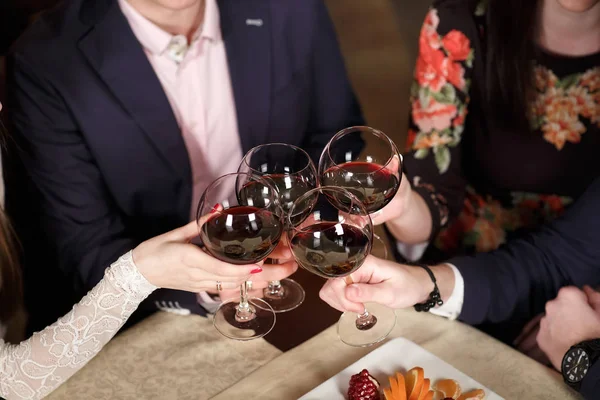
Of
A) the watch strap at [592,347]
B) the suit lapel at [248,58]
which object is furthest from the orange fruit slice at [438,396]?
the suit lapel at [248,58]

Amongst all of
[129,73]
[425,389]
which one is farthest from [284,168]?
[129,73]

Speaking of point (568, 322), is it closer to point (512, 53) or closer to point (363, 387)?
point (363, 387)

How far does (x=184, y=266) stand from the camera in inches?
45.1

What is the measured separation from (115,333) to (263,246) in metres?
0.36

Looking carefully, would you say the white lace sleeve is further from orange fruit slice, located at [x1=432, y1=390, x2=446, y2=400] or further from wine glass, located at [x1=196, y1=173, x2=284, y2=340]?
orange fruit slice, located at [x1=432, y1=390, x2=446, y2=400]

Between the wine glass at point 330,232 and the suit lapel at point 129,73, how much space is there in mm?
669

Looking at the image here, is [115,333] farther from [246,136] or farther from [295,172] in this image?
[246,136]

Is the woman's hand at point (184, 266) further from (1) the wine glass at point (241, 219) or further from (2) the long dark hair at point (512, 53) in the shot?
(2) the long dark hair at point (512, 53)

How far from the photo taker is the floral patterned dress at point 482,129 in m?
1.71

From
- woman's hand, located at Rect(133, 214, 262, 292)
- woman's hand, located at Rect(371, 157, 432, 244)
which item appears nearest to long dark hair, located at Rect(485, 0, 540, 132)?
woman's hand, located at Rect(371, 157, 432, 244)

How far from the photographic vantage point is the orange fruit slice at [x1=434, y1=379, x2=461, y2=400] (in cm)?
109

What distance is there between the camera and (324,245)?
43.0 inches

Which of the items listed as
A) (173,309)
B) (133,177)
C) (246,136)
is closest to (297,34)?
(246,136)

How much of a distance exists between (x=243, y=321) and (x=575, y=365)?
608 mm
